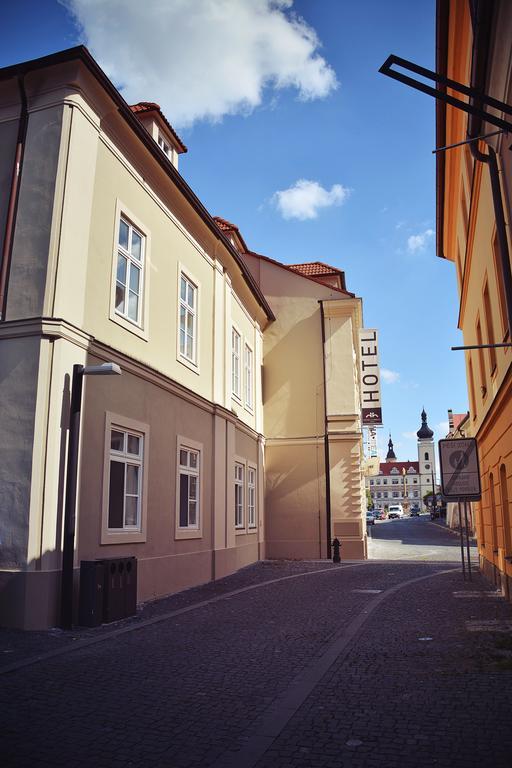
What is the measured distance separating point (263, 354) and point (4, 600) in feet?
56.9

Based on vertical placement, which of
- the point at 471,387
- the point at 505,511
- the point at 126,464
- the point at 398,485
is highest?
the point at 398,485

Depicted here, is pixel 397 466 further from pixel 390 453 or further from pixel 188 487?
pixel 188 487

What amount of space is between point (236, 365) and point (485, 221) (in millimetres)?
10779

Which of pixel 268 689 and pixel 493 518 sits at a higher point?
pixel 493 518

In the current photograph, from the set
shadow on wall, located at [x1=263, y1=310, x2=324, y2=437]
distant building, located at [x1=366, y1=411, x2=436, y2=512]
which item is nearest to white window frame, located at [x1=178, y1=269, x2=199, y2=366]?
shadow on wall, located at [x1=263, y1=310, x2=324, y2=437]

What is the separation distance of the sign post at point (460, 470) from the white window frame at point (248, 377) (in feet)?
30.3

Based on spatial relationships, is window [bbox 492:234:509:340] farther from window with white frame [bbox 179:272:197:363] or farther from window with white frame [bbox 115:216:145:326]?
window with white frame [bbox 179:272:197:363]

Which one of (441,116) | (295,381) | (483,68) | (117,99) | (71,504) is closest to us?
(483,68)

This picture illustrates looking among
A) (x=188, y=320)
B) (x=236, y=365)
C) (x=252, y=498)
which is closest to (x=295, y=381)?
(x=236, y=365)

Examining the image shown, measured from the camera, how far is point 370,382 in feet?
102

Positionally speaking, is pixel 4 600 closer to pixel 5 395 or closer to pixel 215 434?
pixel 5 395

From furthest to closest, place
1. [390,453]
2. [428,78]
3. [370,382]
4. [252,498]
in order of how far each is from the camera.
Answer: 1. [390,453]
2. [370,382]
3. [252,498]
4. [428,78]

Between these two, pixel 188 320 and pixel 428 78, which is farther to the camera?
pixel 188 320

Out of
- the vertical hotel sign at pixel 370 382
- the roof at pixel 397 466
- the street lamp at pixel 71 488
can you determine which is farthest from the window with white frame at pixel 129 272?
the roof at pixel 397 466
